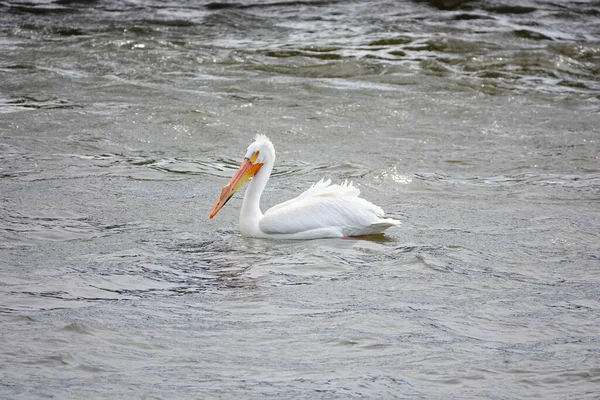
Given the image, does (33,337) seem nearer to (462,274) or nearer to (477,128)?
(462,274)

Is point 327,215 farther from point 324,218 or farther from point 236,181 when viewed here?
point 236,181

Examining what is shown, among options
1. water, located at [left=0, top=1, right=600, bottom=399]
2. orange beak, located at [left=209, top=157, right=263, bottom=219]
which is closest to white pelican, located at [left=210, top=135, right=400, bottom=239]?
orange beak, located at [left=209, top=157, right=263, bottom=219]

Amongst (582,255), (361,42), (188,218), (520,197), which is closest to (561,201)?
(520,197)

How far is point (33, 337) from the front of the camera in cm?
429

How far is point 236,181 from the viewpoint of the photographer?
6.59 m

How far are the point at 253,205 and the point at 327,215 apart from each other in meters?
0.50

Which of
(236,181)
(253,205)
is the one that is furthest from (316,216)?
(236,181)

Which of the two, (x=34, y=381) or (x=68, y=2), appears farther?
(x=68, y=2)

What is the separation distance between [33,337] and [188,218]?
8.52 feet

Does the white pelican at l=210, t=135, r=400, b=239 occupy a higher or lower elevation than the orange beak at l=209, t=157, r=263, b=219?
lower

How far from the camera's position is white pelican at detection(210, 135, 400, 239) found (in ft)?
20.8

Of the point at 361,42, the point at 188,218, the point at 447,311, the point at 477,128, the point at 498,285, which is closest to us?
the point at 447,311

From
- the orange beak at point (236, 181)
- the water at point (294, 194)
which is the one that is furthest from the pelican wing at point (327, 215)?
the orange beak at point (236, 181)

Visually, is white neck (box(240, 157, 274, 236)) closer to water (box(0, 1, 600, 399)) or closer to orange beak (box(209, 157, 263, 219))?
orange beak (box(209, 157, 263, 219))
